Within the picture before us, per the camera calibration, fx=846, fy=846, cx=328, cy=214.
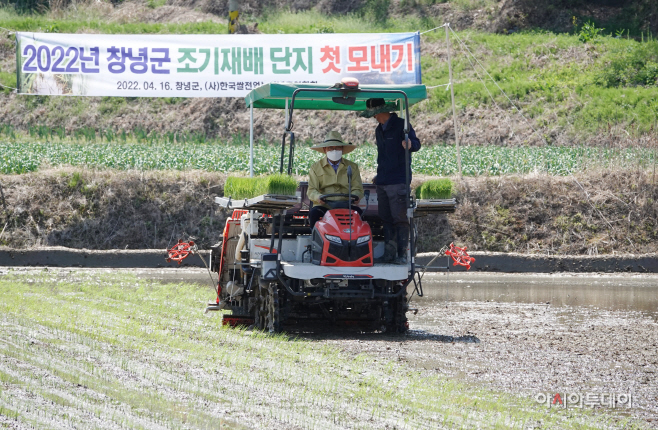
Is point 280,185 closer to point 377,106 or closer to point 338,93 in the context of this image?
point 338,93

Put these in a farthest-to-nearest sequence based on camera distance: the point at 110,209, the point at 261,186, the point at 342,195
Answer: the point at 110,209, the point at 342,195, the point at 261,186

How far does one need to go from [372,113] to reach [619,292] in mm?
5644

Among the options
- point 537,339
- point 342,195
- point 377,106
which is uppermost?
point 377,106

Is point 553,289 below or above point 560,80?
below

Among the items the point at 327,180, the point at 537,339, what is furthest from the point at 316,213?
the point at 537,339

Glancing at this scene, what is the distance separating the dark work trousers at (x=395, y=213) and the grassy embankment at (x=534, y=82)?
702 inches

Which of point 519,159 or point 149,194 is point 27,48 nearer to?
point 149,194

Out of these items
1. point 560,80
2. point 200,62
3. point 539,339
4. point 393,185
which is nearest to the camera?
point 539,339

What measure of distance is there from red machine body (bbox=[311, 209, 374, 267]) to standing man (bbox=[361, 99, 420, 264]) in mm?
517

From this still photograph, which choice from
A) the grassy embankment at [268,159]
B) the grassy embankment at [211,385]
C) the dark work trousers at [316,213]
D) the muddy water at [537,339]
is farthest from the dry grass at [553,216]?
the grassy embankment at [211,385]

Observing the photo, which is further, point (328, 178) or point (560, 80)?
point (560, 80)

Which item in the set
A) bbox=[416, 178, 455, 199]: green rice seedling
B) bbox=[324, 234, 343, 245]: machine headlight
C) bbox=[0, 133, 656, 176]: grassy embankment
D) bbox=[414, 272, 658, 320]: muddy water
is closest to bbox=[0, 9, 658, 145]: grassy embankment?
bbox=[0, 133, 656, 176]: grassy embankment

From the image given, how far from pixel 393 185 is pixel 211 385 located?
421 cm

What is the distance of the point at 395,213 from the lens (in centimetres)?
960
